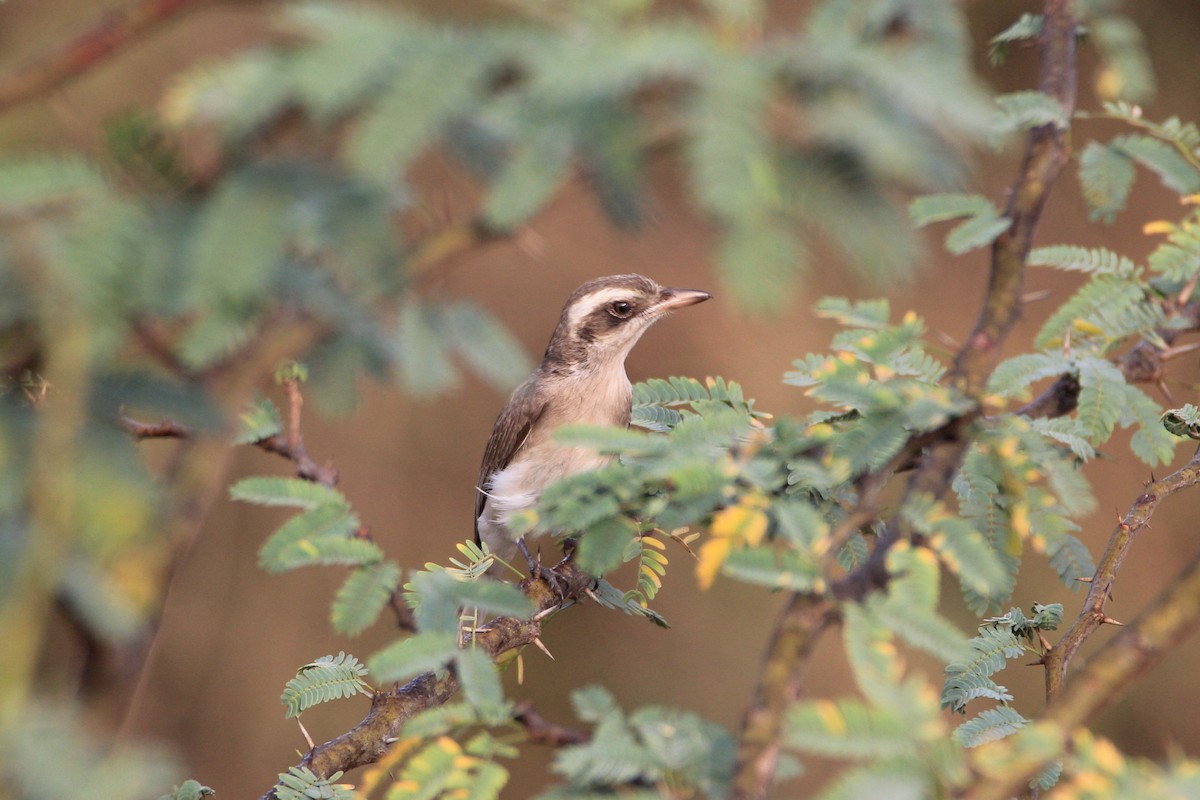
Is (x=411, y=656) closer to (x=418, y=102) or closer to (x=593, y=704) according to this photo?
(x=593, y=704)

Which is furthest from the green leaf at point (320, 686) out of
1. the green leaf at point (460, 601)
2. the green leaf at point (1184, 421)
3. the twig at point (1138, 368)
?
the green leaf at point (1184, 421)

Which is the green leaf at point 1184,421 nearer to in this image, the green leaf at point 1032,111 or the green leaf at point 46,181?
the green leaf at point 1032,111

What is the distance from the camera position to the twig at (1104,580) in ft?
8.48

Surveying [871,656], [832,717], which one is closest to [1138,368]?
[871,656]

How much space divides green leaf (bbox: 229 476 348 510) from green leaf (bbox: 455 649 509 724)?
33 centimetres

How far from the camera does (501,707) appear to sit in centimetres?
153

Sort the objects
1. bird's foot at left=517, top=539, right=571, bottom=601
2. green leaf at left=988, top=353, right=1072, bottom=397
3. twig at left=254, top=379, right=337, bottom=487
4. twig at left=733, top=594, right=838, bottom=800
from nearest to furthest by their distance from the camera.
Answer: twig at left=733, top=594, right=838, bottom=800
green leaf at left=988, top=353, right=1072, bottom=397
twig at left=254, top=379, right=337, bottom=487
bird's foot at left=517, top=539, right=571, bottom=601

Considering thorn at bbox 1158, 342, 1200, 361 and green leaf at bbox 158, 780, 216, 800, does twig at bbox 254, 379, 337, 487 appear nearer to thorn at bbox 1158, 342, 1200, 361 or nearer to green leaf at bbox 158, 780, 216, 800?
green leaf at bbox 158, 780, 216, 800

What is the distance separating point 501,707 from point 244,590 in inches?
237

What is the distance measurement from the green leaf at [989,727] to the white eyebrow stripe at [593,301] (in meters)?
2.62

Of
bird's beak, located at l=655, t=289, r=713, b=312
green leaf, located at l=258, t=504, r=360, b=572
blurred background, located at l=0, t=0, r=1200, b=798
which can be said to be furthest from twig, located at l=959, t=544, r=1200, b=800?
blurred background, located at l=0, t=0, r=1200, b=798

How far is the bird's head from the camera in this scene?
4.80 metres

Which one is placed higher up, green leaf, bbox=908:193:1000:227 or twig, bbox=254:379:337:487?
twig, bbox=254:379:337:487

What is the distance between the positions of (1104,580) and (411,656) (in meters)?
1.75
